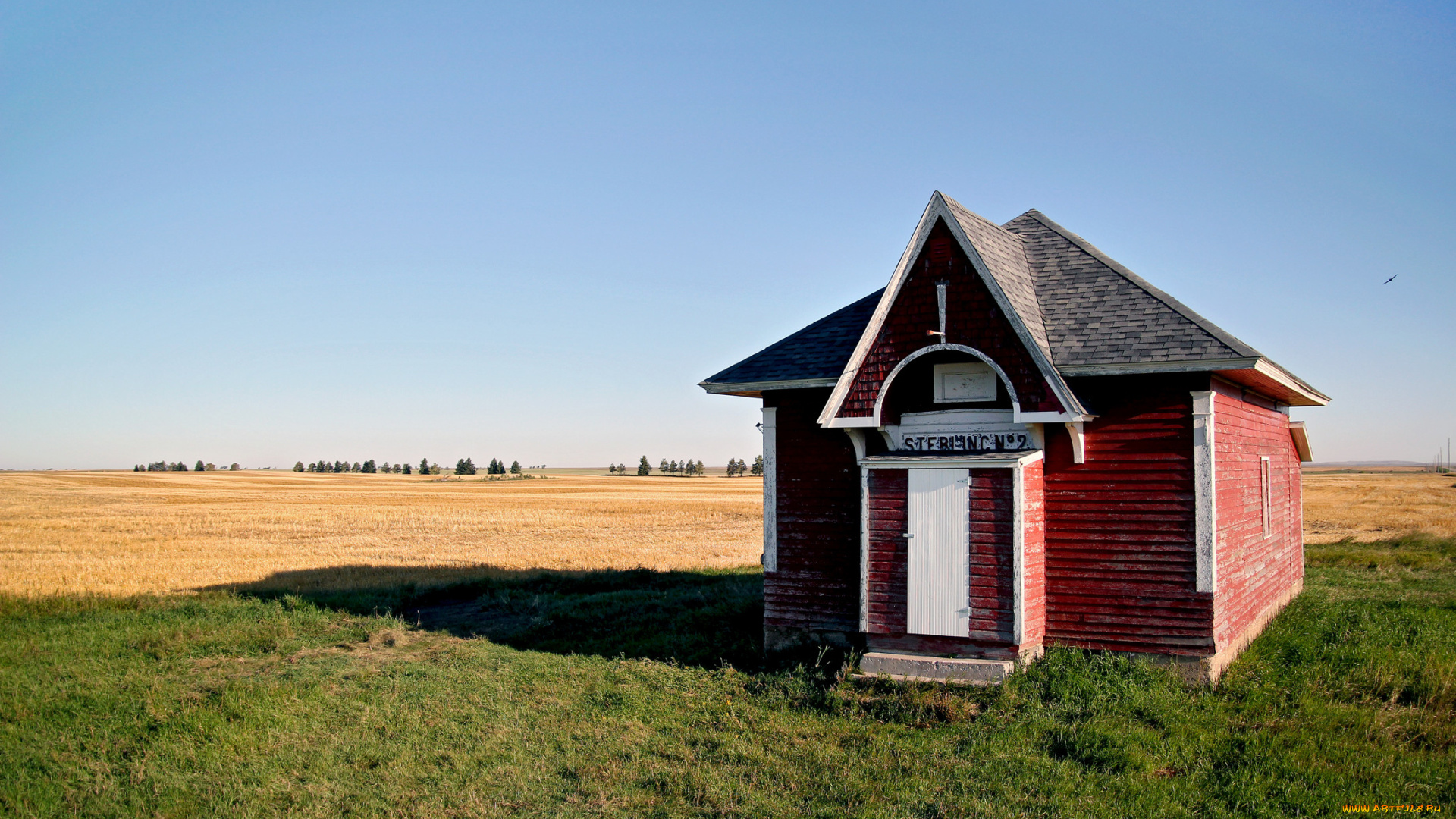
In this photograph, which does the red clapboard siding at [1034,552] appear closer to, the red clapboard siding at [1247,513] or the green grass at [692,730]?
the green grass at [692,730]

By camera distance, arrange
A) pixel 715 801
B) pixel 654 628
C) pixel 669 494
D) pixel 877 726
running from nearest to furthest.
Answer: pixel 715 801 → pixel 877 726 → pixel 654 628 → pixel 669 494

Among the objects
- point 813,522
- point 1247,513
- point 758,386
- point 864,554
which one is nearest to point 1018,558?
point 864,554

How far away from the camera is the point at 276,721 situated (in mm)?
10391

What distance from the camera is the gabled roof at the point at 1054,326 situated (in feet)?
37.1

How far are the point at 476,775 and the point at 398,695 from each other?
3472 mm

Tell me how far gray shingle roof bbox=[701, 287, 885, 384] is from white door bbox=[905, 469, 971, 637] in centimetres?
250

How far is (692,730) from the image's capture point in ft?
32.7

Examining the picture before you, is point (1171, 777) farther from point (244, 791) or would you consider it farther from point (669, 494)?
point (669, 494)

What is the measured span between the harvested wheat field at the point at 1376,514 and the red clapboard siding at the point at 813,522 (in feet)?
93.1

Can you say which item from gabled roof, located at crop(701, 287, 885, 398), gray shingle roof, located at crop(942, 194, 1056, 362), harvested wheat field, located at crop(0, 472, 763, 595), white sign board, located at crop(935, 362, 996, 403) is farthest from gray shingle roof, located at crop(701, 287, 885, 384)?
harvested wheat field, located at crop(0, 472, 763, 595)

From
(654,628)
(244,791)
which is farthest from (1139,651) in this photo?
(244,791)

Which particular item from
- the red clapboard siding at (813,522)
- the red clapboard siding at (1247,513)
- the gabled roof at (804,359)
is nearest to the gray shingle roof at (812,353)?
the gabled roof at (804,359)

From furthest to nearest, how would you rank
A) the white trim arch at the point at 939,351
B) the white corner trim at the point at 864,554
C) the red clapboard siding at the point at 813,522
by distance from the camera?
the red clapboard siding at the point at 813,522 → the white corner trim at the point at 864,554 → the white trim arch at the point at 939,351

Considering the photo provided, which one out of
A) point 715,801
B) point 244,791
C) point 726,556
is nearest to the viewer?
point 715,801
